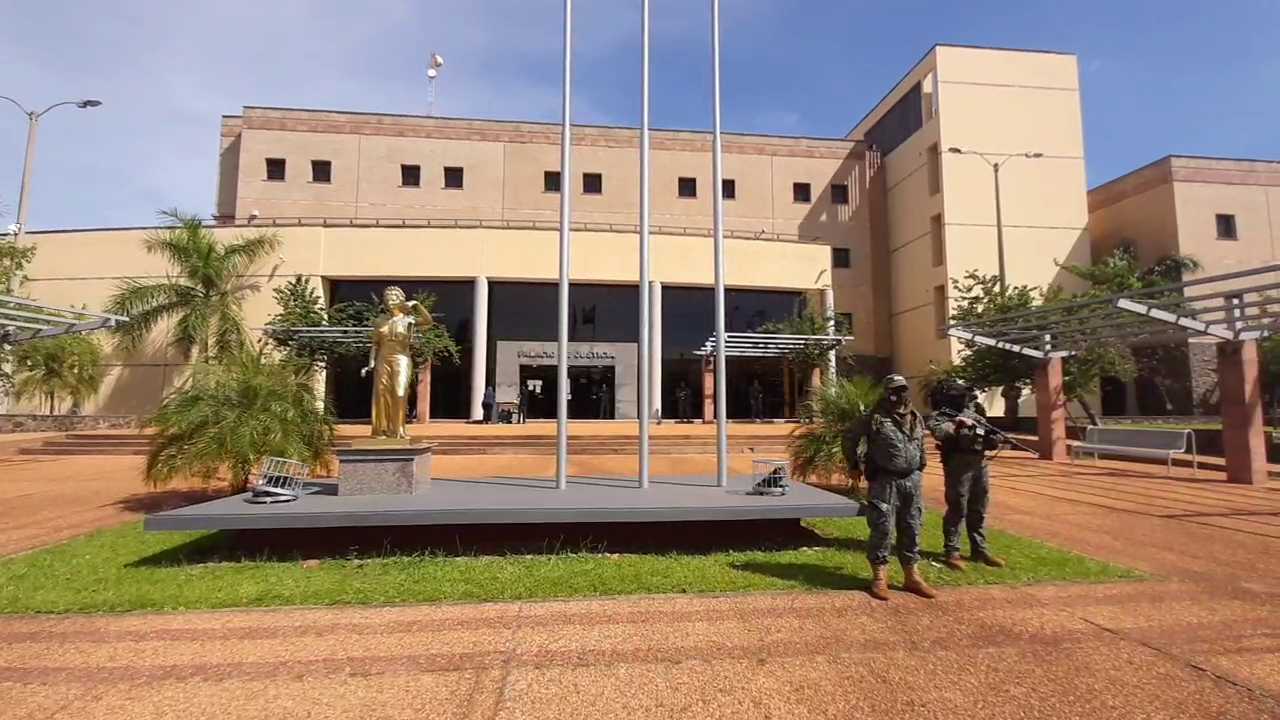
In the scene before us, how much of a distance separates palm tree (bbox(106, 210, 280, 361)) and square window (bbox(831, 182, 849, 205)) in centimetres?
2412

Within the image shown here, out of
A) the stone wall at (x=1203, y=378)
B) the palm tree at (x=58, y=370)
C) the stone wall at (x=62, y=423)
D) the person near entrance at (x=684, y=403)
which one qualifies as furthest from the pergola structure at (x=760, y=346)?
the palm tree at (x=58, y=370)

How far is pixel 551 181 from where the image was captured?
95.5 feet

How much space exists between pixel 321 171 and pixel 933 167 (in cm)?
2637

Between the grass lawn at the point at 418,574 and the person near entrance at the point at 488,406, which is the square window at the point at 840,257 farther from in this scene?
the grass lawn at the point at 418,574

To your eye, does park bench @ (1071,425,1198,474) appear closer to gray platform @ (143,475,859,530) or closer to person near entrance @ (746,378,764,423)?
gray platform @ (143,475,859,530)

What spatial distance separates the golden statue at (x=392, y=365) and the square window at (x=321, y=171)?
23.8 meters

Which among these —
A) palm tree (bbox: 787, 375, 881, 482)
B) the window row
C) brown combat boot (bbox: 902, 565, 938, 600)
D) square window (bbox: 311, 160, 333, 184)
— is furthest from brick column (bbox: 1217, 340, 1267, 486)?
square window (bbox: 311, 160, 333, 184)

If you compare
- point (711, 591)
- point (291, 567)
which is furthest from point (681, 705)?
point (291, 567)

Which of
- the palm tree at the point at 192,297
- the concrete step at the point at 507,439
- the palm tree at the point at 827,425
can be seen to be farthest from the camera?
the palm tree at the point at 192,297

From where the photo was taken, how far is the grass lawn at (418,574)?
16.1ft

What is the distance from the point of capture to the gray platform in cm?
561

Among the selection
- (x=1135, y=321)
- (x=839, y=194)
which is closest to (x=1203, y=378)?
(x=839, y=194)

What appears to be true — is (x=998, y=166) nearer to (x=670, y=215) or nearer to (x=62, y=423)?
(x=670, y=215)

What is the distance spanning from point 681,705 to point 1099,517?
24.8 feet
